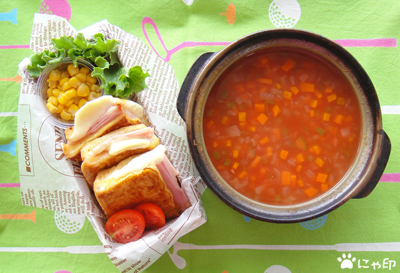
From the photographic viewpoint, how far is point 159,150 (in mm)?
1510

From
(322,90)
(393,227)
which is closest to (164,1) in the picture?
(322,90)

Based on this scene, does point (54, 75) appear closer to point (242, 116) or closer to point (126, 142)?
point (126, 142)

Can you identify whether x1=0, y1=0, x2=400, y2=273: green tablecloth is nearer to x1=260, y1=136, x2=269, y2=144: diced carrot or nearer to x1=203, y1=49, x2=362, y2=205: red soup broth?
x1=203, y1=49, x2=362, y2=205: red soup broth

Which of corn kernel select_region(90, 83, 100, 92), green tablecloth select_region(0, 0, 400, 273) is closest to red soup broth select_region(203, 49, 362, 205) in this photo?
green tablecloth select_region(0, 0, 400, 273)

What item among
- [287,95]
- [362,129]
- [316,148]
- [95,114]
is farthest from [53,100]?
[362,129]

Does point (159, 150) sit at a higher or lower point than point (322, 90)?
lower

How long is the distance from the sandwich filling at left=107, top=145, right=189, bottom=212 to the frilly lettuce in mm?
369

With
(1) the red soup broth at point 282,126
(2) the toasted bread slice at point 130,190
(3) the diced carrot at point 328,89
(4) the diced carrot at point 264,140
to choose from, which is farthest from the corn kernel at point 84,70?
(3) the diced carrot at point 328,89

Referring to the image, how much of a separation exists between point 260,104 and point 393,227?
3.76ft

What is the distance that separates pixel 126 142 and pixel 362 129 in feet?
3.80

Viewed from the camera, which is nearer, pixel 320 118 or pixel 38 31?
pixel 320 118

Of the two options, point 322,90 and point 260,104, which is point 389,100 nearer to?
point 322,90

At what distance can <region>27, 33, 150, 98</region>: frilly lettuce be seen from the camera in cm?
159

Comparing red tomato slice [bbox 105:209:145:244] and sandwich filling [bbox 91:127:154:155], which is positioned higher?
sandwich filling [bbox 91:127:154:155]
